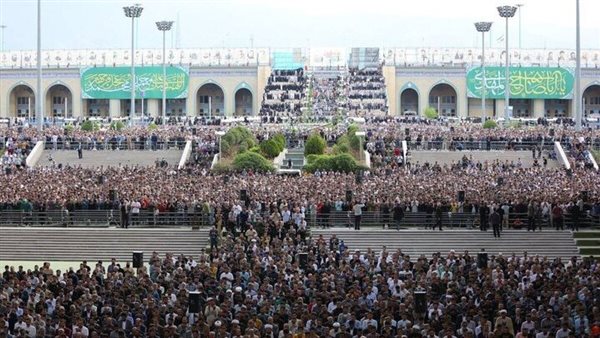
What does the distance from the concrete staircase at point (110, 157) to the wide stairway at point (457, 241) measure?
15.9 m

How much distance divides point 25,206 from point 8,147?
15.1 m

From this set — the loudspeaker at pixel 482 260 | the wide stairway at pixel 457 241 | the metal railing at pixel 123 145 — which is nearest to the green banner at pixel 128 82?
the metal railing at pixel 123 145

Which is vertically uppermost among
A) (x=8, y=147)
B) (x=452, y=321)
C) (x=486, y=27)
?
(x=486, y=27)

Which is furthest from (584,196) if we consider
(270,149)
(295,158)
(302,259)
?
(295,158)

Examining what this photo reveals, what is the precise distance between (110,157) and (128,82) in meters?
34.3

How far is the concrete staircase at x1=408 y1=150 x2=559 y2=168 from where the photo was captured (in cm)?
4479

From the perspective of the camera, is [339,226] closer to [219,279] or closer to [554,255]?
[554,255]

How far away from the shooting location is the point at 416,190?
111 feet

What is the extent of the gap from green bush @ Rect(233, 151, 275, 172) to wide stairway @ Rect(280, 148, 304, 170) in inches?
86.4

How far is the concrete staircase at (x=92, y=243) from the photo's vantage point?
2955 cm

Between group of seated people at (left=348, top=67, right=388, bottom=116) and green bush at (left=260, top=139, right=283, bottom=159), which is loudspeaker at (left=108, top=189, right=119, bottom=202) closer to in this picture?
green bush at (left=260, top=139, right=283, bottom=159)

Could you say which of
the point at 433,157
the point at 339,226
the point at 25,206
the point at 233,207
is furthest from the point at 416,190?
the point at 433,157

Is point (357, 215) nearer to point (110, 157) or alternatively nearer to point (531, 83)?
point (110, 157)

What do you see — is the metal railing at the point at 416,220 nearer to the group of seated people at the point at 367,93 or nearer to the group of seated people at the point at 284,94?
the group of seated people at the point at 284,94
